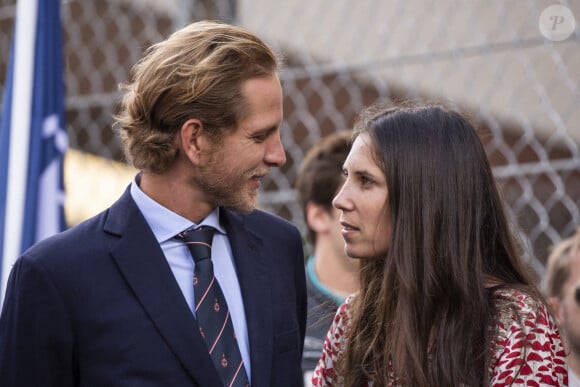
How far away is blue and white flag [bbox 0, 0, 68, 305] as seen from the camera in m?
3.21

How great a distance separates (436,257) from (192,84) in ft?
2.02

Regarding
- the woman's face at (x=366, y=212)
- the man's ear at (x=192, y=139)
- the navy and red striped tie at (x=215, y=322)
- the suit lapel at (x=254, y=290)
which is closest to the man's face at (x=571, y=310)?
the woman's face at (x=366, y=212)

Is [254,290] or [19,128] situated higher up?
[19,128]

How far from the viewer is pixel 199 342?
1.98m

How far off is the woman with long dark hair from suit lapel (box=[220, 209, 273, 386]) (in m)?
0.20

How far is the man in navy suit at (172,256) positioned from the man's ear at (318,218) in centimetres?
95

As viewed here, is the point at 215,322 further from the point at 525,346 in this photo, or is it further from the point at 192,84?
the point at 525,346

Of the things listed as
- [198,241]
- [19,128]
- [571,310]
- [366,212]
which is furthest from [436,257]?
[19,128]

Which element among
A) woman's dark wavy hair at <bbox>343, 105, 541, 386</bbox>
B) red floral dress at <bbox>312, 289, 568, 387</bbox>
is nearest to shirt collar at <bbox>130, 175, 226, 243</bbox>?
woman's dark wavy hair at <bbox>343, 105, 541, 386</bbox>

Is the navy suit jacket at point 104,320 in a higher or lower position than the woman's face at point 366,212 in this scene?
lower

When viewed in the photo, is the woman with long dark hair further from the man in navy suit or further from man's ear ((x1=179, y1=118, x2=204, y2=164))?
man's ear ((x1=179, y1=118, x2=204, y2=164))

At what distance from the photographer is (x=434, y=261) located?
2.09 meters

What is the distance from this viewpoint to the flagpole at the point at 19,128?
10.4 ft

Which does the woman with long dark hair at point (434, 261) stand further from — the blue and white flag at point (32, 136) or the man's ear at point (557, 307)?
the blue and white flag at point (32, 136)
